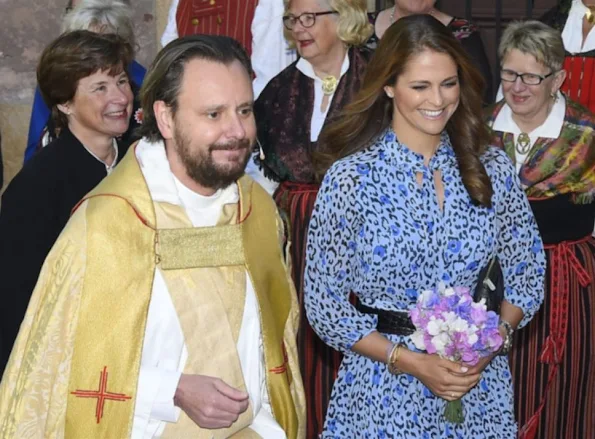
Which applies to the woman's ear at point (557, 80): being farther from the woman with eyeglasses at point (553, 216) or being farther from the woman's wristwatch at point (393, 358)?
the woman's wristwatch at point (393, 358)

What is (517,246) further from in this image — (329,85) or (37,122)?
(37,122)

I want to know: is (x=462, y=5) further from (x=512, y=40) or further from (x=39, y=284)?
(x=39, y=284)

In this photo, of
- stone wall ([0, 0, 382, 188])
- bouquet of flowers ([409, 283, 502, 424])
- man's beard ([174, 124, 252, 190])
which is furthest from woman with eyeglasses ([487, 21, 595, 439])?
stone wall ([0, 0, 382, 188])

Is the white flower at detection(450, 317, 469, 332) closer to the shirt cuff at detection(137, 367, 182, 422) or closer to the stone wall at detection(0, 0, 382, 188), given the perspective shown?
the shirt cuff at detection(137, 367, 182, 422)

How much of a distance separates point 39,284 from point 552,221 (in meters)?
2.67

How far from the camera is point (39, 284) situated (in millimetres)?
3791

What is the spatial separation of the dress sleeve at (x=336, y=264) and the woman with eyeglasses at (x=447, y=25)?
211 centimetres

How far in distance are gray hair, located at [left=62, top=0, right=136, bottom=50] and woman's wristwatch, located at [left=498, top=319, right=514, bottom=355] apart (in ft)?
8.86

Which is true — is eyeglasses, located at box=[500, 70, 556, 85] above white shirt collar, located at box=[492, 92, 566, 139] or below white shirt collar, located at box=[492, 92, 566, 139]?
above

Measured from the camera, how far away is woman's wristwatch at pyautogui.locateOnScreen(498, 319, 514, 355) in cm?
423

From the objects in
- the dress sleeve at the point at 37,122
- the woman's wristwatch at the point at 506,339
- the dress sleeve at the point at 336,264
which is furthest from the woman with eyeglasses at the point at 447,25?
the dress sleeve at the point at 336,264

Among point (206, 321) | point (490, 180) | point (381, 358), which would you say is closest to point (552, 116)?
point (490, 180)

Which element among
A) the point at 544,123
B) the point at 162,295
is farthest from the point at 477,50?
the point at 162,295

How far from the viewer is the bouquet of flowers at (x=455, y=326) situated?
12.8ft
